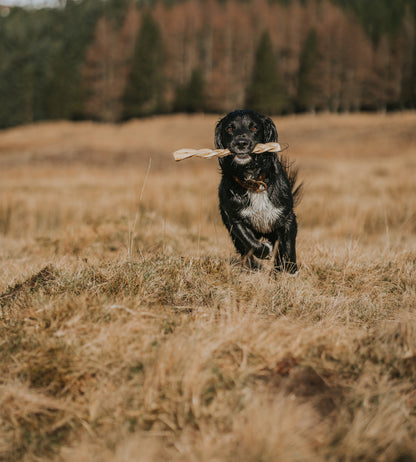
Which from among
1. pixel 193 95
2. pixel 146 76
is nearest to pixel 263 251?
pixel 193 95

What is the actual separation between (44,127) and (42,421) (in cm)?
4281

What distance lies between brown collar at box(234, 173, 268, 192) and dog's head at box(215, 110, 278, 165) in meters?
0.20

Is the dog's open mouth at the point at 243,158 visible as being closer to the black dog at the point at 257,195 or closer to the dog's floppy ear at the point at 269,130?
the black dog at the point at 257,195

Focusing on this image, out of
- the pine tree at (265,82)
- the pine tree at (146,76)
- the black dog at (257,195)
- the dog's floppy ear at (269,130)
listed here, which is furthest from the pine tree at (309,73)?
the black dog at (257,195)

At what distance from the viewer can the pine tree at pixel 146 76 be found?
41.8 m

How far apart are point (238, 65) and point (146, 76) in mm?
8919

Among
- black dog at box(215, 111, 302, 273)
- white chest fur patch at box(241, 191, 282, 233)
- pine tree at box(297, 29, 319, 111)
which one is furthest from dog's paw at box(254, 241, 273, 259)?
pine tree at box(297, 29, 319, 111)

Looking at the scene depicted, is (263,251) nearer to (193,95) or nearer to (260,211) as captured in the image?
(260,211)

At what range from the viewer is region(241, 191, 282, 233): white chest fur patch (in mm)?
3555

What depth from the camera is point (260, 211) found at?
357 cm

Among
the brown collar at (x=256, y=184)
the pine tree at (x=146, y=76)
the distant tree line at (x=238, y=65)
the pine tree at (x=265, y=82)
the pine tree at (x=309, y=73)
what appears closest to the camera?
the brown collar at (x=256, y=184)

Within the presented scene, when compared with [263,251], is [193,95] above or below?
above

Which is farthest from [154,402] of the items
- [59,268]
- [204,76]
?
[204,76]

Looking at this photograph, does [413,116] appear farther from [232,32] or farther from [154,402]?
[154,402]
